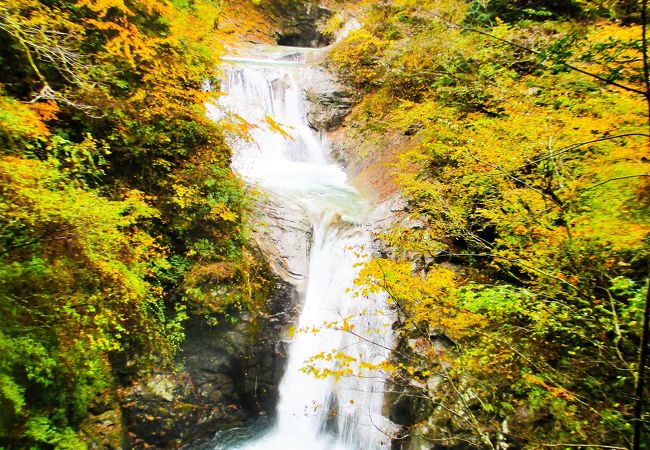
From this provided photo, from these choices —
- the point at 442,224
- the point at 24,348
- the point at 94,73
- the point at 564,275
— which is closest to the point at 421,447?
the point at 564,275

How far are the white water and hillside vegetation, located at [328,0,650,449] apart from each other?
0.73 m

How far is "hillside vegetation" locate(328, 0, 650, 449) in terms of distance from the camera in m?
2.88

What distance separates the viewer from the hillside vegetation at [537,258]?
2.88 m

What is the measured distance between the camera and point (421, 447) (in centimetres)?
449

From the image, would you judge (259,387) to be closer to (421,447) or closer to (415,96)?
(421,447)

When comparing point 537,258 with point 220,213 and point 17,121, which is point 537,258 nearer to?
point 220,213

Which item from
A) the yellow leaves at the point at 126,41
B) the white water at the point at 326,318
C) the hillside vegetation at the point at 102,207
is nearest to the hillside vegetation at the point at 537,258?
the white water at the point at 326,318

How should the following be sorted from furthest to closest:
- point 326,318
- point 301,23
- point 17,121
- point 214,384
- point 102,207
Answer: point 301,23 → point 326,318 → point 214,384 → point 102,207 → point 17,121

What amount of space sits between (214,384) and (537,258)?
527 centimetres

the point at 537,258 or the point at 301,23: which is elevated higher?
the point at 301,23

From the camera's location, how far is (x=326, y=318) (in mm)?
6656

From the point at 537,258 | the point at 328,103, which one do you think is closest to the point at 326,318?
the point at 537,258

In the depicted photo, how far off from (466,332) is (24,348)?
4680 mm

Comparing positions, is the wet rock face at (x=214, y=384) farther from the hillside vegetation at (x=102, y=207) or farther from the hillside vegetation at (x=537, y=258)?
the hillside vegetation at (x=537, y=258)
